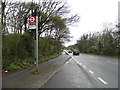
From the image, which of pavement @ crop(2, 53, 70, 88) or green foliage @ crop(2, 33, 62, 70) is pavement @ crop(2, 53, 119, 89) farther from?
green foliage @ crop(2, 33, 62, 70)

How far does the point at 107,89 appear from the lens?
466cm

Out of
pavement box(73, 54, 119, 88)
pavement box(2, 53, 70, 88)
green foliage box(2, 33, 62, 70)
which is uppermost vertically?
green foliage box(2, 33, 62, 70)

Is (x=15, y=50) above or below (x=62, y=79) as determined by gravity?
above

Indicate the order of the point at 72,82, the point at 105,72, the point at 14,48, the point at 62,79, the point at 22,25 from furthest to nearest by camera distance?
the point at 22,25, the point at 14,48, the point at 105,72, the point at 62,79, the point at 72,82

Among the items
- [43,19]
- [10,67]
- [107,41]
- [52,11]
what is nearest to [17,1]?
[43,19]

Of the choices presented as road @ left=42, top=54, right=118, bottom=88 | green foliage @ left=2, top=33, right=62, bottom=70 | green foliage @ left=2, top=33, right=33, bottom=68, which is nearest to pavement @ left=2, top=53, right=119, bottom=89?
road @ left=42, top=54, right=118, bottom=88

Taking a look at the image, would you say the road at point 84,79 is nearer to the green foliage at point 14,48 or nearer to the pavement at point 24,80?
the pavement at point 24,80

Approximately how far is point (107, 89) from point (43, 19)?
13901mm

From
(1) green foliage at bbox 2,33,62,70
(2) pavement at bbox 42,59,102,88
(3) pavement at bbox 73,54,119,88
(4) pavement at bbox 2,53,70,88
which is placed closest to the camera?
(4) pavement at bbox 2,53,70,88

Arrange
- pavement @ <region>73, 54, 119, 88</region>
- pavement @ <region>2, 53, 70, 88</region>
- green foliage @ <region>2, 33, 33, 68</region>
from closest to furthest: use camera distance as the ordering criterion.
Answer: pavement @ <region>2, 53, 70, 88</region> → pavement @ <region>73, 54, 119, 88</region> → green foliage @ <region>2, 33, 33, 68</region>

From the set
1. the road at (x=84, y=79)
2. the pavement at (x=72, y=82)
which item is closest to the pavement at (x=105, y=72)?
the road at (x=84, y=79)

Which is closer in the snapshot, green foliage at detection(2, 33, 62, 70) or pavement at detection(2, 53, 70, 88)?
pavement at detection(2, 53, 70, 88)

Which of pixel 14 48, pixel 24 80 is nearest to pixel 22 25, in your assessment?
pixel 14 48

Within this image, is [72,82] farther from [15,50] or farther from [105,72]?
[15,50]
